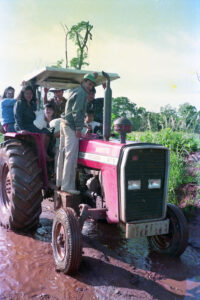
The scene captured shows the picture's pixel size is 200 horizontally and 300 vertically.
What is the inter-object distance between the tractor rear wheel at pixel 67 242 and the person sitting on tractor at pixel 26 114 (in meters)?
1.49

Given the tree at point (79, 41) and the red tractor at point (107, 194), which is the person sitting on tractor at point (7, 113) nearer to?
the red tractor at point (107, 194)

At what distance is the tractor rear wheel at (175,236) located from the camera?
11.5 ft

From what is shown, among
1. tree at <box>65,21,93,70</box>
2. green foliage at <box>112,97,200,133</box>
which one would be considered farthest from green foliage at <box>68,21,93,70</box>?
green foliage at <box>112,97,200,133</box>

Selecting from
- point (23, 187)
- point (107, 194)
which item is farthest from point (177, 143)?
point (23, 187)

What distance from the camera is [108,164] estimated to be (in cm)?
335

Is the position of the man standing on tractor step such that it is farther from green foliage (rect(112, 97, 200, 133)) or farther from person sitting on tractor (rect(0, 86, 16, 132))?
green foliage (rect(112, 97, 200, 133))

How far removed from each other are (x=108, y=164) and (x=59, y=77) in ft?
7.76

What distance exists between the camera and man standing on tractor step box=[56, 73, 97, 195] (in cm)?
362

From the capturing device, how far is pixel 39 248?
A: 376 centimetres

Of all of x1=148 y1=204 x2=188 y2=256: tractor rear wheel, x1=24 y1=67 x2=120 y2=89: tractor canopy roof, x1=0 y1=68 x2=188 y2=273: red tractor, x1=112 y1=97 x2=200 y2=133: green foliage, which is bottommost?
x1=148 y1=204 x2=188 y2=256: tractor rear wheel

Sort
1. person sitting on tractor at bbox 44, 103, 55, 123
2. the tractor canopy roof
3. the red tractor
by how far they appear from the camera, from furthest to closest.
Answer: person sitting on tractor at bbox 44, 103, 55, 123 < the tractor canopy roof < the red tractor

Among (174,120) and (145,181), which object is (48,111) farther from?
(174,120)

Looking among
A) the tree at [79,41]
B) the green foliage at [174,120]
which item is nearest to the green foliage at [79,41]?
the tree at [79,41]

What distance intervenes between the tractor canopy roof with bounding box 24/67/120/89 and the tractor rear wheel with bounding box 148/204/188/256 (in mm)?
2516
